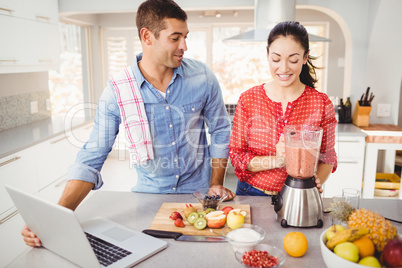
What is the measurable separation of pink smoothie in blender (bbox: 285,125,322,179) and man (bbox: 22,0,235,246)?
364 mm

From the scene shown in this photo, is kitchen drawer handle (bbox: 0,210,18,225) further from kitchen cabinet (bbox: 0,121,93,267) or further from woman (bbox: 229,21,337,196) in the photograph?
woman (bbox: 229,21,337,196)

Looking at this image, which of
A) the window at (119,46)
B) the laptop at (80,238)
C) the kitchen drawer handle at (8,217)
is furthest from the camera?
the window at (119,46)

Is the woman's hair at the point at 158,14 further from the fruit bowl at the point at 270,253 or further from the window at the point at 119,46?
the window at the point at 119,46

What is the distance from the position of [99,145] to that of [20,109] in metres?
2.33

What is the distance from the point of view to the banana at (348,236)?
2.88ft

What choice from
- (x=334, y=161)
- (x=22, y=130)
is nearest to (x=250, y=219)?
(x=334, y=161)

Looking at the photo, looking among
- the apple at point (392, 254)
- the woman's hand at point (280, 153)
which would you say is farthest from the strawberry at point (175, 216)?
the apple at point (392, 254)

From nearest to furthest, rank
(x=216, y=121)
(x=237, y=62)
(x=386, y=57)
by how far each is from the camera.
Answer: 1. (x=216, y=121)
2. (x=386, y=57)
3. (x=237, y=62)

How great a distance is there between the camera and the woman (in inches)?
58.7

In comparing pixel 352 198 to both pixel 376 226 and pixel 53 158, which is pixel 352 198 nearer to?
pixel 376 226

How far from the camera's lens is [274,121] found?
1557 millimetres

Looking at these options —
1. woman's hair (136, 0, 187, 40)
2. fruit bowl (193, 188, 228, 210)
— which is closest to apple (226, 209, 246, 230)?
fruit bowl (193, 188, 228, 210)

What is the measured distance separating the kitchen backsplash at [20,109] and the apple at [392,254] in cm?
319

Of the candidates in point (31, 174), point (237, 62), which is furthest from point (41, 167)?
point (237, 62)
